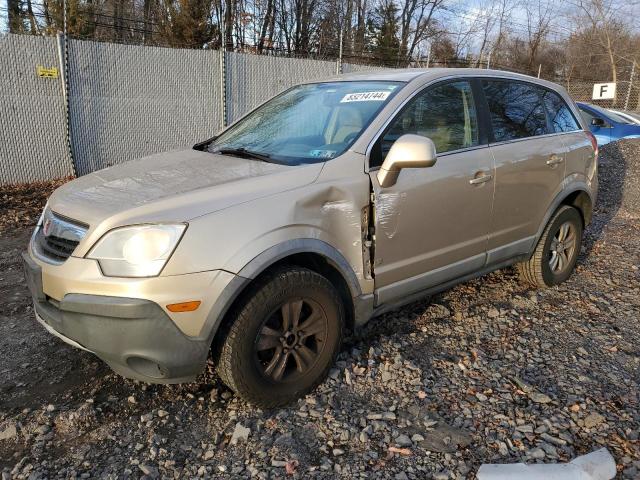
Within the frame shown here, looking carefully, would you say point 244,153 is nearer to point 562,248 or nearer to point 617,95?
point 562,248

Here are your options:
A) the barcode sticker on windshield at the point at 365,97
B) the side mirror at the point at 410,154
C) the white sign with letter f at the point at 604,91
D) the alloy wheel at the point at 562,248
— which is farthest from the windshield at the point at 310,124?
the white sign with letter f at the point at 604,91

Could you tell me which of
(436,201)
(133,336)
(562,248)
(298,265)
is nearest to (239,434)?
(133,336)

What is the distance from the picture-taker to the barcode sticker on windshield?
3324 millimetres

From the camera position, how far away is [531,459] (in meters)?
2.47

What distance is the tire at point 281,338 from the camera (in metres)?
2.57

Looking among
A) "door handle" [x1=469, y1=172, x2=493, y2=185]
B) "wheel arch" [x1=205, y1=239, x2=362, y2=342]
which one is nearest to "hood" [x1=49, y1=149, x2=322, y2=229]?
"wheel arch" [x1=205, y1=239, x2=362, y2=342]

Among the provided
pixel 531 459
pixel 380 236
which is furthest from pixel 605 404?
pixel 380 236

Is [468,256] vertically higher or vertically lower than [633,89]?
lower

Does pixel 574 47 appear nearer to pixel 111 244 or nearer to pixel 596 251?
pixel 596 251

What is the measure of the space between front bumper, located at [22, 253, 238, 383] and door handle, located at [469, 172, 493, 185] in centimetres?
207

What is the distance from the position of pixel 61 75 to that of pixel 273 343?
748cm

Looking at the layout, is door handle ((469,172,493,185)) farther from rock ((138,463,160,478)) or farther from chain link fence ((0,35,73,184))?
chain link fence ((0,35,73,184))

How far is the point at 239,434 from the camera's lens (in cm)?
260

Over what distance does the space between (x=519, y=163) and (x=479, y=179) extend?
56 cm
